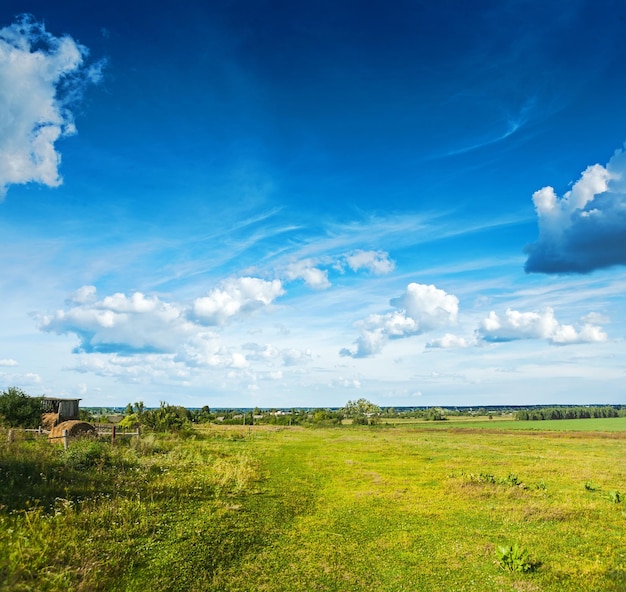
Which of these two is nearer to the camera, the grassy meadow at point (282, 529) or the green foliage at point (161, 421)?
the grassy meadow at point (282, 529)

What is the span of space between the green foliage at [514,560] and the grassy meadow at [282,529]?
0.17ft

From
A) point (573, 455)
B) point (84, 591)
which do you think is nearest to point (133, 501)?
point (84, 591)

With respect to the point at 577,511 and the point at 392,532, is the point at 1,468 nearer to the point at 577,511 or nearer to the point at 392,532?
the point at 392,532

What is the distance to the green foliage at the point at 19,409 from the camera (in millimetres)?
39625

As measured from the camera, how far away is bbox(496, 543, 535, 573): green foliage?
1234 cm

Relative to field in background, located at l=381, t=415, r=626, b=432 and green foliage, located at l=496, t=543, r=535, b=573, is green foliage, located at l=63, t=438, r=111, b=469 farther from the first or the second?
field in background, located at l=381, t=415, r=626, b=432

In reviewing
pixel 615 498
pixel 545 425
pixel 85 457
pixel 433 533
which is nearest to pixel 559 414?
pixel 545 425

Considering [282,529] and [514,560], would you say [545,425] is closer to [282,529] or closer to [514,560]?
[514,560]

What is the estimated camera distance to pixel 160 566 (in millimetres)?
11547

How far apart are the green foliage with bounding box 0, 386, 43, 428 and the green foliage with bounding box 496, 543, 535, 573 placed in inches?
1671

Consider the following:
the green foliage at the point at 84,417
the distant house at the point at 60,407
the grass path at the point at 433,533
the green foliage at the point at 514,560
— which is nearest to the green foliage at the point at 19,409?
the distant house at the point at 60,407

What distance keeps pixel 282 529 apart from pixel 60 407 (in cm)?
3757

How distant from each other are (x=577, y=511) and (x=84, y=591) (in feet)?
65.5

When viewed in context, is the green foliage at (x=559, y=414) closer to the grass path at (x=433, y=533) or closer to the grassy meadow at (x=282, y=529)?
the grass path at (x=433, y=533)
